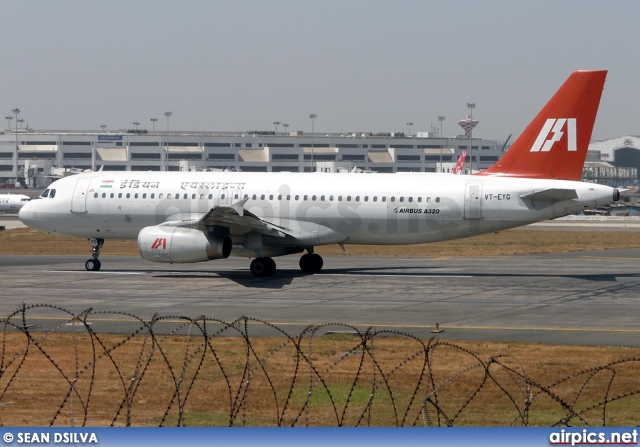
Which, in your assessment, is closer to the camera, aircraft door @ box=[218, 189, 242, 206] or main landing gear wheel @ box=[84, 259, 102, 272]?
aircraft door @ box=[218, 189, 242, 206]

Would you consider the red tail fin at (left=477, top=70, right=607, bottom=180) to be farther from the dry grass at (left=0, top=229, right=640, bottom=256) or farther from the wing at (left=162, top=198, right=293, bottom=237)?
the dry grass at (left=0, top=229, right=640, bottom=256)

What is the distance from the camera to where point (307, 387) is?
22.1 m

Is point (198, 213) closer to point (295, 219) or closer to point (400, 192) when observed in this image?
point (295, 219)

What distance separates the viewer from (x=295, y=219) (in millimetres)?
46094

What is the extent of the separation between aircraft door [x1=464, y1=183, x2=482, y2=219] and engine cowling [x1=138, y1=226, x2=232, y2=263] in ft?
35.1

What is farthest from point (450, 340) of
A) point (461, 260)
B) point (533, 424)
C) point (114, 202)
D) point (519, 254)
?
point (519, 254)

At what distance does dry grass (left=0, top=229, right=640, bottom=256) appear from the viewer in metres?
62.7

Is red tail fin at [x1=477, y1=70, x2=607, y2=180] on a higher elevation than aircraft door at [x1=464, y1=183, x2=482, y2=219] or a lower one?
higher

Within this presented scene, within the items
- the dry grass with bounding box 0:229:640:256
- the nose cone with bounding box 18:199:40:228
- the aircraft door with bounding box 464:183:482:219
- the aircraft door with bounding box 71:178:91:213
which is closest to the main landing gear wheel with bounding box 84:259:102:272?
the aircraft door with bounding box 71:178:91:213

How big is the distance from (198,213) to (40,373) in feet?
77.7

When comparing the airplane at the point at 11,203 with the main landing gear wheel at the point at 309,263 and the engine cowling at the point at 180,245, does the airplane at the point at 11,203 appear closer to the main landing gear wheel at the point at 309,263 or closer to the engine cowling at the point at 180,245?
the main landing gear wheel at the point at 309,263

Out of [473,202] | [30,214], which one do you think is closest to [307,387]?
[473,202]

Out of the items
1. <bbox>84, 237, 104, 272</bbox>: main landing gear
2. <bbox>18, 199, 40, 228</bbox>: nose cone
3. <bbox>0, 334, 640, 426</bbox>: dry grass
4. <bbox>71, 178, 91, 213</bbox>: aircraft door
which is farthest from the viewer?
<bbox>18, 199, 40, 228</bbox>: nose cone

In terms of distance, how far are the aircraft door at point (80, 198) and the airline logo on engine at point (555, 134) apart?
831 inches
